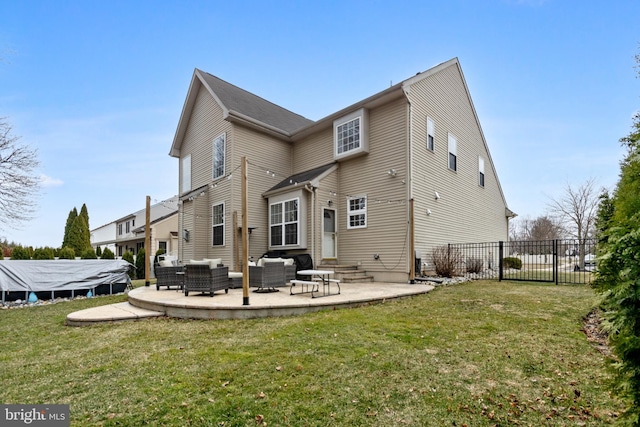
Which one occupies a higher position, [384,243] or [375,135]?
[375,135]

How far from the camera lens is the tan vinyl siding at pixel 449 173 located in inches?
438

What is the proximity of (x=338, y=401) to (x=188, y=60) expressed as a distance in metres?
16.4

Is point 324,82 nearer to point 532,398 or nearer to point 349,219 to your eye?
point 349,219

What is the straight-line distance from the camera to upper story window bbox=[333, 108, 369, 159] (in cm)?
1141

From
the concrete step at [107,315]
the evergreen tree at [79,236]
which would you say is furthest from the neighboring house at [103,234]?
the concrete step at [107,315]

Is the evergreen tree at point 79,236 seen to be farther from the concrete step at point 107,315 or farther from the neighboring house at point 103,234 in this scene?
the concrete step at point 107,315

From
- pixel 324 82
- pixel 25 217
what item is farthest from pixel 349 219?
pixel 25 217

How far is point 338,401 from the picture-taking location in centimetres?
273

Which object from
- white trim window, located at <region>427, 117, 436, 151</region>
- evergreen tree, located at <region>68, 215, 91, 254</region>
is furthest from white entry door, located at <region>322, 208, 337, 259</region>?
evergreen tree, located at <region>68, 215, 91, 254</region>

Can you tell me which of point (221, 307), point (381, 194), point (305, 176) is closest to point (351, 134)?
point (305, 176)

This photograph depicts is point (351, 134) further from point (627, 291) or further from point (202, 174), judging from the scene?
point (627, 291)

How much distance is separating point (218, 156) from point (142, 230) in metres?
16.9

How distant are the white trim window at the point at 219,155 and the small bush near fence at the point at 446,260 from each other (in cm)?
883

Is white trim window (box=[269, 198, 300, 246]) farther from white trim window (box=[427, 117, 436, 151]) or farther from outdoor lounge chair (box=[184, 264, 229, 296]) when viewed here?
white trim window (box=[427, 117, 436, 151])
